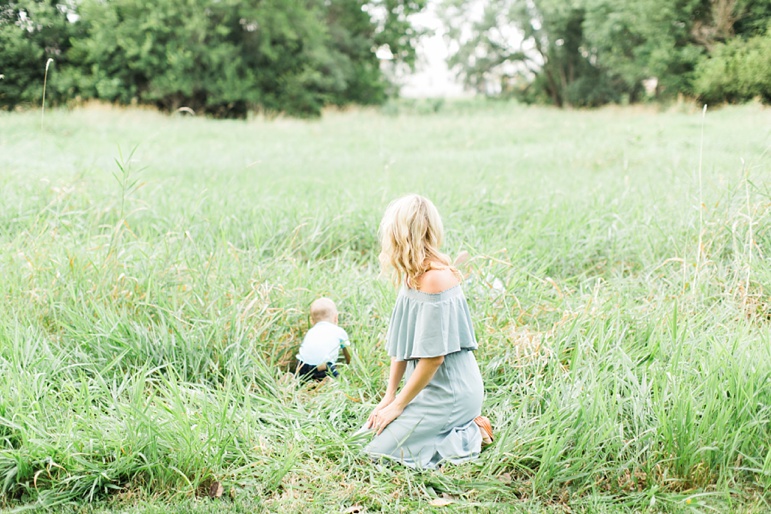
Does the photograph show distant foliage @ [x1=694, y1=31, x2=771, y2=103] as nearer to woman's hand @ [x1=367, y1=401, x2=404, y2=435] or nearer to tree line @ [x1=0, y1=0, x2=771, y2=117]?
tree line @ [x1=0, y1=0, x2=771, y2=117]

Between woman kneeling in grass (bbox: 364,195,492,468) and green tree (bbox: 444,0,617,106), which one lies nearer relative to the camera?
woman kneeling in grass (bbox: 364,195,492,468)

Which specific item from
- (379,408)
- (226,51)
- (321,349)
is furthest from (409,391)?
(226,51)

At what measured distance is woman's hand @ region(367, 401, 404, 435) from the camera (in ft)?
8.95

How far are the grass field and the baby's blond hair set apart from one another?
0.64ft

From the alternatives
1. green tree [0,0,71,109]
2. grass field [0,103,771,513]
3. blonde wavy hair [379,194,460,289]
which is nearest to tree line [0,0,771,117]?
green tree [0,0,71,109]

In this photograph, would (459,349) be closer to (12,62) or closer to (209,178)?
(209,178)

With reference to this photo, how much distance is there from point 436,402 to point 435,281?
57 centimetres

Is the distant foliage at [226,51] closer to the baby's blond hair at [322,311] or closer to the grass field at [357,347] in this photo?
the grass field at [357,347]

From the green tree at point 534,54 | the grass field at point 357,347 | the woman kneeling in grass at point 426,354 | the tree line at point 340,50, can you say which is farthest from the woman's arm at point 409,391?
the green tree at point 534,54

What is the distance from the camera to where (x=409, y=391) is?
2693mm

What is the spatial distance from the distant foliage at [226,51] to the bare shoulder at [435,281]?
9696 millimetres

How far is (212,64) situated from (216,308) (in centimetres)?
2130

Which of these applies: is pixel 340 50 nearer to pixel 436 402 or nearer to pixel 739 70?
pixel 739 70

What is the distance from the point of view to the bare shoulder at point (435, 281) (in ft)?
8.62
